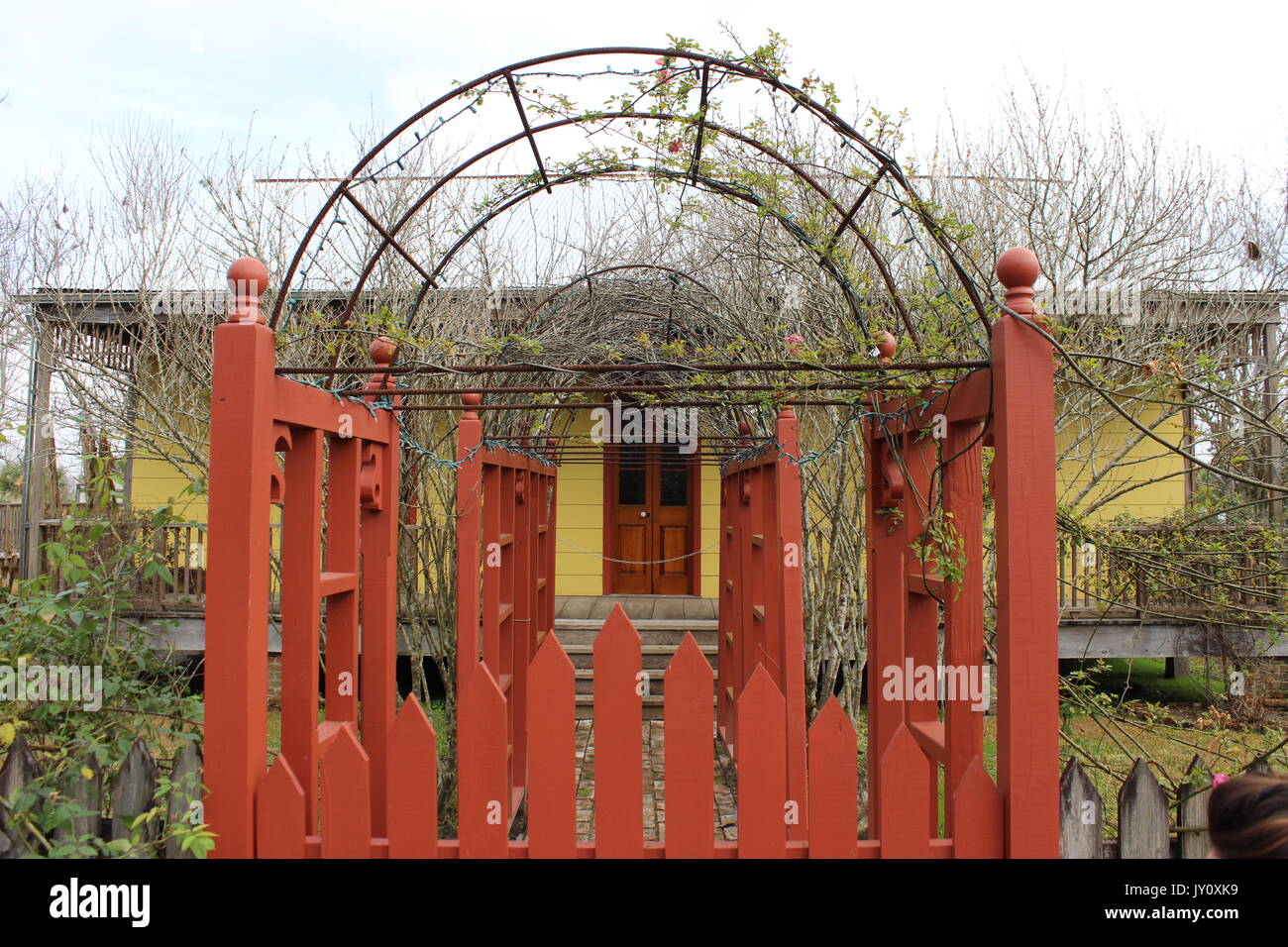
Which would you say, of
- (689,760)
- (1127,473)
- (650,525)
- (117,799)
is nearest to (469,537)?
(117,799)

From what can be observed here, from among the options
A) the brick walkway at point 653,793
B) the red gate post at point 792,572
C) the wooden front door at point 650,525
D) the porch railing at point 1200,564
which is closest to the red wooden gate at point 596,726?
the porch railing at point 1200,564

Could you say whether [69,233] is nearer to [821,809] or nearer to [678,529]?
[678,529]

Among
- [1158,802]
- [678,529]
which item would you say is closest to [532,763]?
[1158,802]

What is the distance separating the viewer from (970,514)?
7.09ft

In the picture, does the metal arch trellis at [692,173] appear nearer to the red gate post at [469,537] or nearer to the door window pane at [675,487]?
the red gate post at [469,537]

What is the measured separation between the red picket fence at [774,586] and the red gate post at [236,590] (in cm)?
141

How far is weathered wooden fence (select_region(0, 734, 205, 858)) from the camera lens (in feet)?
6.16

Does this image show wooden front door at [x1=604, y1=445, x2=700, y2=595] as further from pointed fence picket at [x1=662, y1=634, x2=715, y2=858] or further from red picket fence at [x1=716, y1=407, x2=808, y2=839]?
pointed fence picket at [x1=662, y1=634, x2=715, y2=858]

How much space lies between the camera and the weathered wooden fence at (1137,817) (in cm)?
185

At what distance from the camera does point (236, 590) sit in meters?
1.68

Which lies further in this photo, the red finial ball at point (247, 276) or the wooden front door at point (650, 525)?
the wooden front door at point (650, 525)

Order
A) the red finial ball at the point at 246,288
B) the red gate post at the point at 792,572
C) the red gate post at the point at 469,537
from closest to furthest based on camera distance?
the red finial ball at the point at 246,288 → the red gate post at the point at 792,572 → the red gate post at the point at 469,537
